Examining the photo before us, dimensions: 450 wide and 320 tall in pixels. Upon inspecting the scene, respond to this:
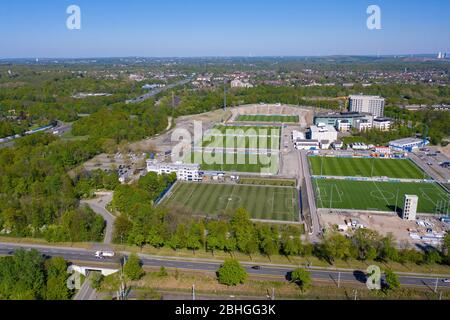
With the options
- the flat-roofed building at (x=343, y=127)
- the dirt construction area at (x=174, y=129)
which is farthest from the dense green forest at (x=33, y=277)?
the flat-roofed building at (x=343, y=127)

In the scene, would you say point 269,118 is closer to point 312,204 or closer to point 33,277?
point 312,204

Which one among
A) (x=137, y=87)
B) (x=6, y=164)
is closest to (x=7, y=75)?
(x=137, y=87)

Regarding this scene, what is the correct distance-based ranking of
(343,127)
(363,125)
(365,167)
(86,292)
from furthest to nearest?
(343,127) → (363,125) → (365,167) → (86,292)

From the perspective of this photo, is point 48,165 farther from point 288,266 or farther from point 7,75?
point 7,75

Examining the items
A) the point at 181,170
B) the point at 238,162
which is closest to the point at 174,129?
the point at 238,162

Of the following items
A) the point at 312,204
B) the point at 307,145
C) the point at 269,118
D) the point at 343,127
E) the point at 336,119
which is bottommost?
the point at 312,204

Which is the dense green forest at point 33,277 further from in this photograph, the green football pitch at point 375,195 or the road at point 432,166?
the road at point 432,166
